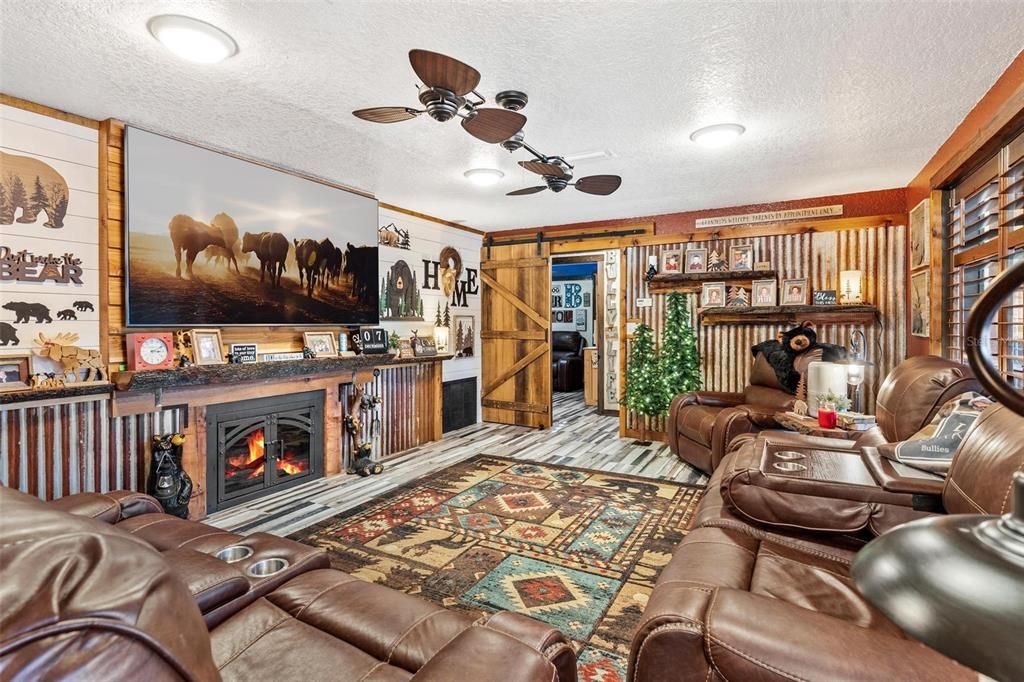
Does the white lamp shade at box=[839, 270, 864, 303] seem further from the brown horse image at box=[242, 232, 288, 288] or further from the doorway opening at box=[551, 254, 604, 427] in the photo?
the brown horse image at box=[242, 232, 288, 288]

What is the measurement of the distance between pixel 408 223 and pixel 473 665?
518 centimetres

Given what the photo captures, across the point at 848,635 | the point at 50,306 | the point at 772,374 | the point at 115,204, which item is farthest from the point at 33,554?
the point at 772,374

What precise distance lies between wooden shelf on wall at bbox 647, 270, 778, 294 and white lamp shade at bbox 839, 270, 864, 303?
614 mm

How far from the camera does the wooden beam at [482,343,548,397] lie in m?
6.60

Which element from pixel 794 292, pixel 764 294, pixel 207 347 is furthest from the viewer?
pixel 764 294

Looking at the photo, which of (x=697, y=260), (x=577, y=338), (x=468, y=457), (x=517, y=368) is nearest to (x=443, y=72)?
(x=468, y=457)

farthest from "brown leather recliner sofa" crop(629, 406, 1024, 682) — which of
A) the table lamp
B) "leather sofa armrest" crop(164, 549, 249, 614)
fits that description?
"leather sofa armrest" crop(164, 549, 249, 614)

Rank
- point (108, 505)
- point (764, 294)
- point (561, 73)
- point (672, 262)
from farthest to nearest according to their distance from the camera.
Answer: point (672, 262), point (764, 294), point (561, 73), point (108, 505)

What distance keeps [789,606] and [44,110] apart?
4.28 meters

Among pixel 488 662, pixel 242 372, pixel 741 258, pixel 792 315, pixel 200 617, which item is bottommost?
pixel 488 662

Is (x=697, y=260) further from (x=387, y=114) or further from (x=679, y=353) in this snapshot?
(x=387, y=114)

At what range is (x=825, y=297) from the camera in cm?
504

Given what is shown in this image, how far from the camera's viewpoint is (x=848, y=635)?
1034 millimetres

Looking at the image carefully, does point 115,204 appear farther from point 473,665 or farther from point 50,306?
point 473,665
